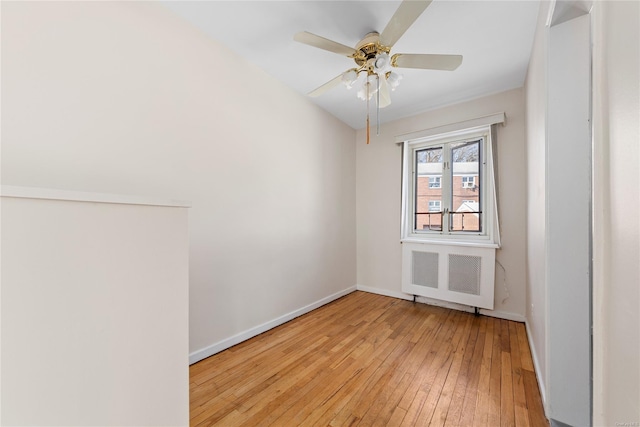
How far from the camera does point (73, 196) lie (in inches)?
27.3

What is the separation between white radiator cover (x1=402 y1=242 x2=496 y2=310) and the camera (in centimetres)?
279

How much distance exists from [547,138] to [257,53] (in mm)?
2299

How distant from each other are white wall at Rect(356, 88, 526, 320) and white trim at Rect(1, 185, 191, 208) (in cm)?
319

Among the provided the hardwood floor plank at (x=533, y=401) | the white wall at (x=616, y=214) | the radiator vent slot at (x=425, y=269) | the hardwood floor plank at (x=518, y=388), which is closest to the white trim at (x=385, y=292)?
the radiator vent slot at (x=425, y=269)

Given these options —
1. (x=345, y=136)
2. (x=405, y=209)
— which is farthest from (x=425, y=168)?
(x=345, y=136)

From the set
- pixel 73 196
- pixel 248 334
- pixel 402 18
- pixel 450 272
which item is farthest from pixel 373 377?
pixel 402 18

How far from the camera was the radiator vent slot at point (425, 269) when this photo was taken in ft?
10.4

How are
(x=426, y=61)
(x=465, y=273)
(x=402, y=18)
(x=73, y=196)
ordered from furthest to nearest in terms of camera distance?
(x=465, y=273) → (x=426, y=61) → (x=402, y=18) → (x=73, y=196)

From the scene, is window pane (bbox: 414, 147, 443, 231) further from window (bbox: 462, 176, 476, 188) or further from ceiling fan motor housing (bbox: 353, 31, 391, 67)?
ceiling fan motor housing (bbox: 353, 31, 391, 67)

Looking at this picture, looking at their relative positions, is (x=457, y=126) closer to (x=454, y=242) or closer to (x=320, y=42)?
(x=454, y=242)

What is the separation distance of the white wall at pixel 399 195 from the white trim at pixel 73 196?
3.19 metres

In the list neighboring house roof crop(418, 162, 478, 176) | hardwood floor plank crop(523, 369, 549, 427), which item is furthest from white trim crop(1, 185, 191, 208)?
neighboring house roof crop(418, 162, 478, 176)

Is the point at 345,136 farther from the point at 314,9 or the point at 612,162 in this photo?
the point at 612,162

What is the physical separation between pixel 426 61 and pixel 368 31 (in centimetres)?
54
